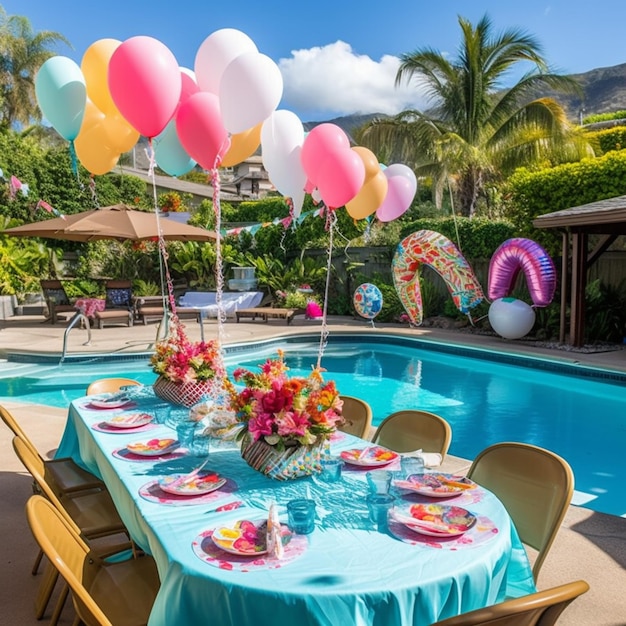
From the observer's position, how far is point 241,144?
479 centimetres

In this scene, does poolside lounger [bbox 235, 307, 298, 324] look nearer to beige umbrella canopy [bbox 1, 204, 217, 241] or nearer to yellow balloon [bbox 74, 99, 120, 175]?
beige umbrella canopy [bbox 1, 204, 217, 241]

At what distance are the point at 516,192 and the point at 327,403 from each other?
12.2 metres

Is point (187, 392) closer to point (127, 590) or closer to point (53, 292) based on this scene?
point (127, 590)

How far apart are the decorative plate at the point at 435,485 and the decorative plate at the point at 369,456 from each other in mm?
217

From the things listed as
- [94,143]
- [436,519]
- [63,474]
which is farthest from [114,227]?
[436,519]

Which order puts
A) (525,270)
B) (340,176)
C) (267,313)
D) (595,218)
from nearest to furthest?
(340,176) < (595,218) < (525,270) < (267,313)

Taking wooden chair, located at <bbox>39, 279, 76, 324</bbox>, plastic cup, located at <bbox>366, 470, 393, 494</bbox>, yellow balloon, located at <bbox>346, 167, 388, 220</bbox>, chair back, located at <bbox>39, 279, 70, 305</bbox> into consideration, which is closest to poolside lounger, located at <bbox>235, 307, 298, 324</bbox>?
wooden chair, located at <bbox>39, 279, 76, 324</bbox>

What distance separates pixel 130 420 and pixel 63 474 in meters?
0.71

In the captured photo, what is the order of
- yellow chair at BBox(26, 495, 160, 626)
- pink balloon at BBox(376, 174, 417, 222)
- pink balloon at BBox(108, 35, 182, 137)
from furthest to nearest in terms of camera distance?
pink balloon at BBox(376, 174, 417, 222)
pink balloon at BBox(108, 35, 182, 137)
yellow chair at BBox(26, 495, 160, 626)

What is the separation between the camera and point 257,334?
41.0 ft

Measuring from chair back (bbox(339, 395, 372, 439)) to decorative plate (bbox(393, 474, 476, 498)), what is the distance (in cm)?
118

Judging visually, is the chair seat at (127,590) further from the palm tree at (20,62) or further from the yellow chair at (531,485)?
the palm tree at (20,62)

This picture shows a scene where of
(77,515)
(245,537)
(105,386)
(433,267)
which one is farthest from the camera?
(433,267)

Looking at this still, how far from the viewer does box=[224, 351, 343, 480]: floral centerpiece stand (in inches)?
97.0
